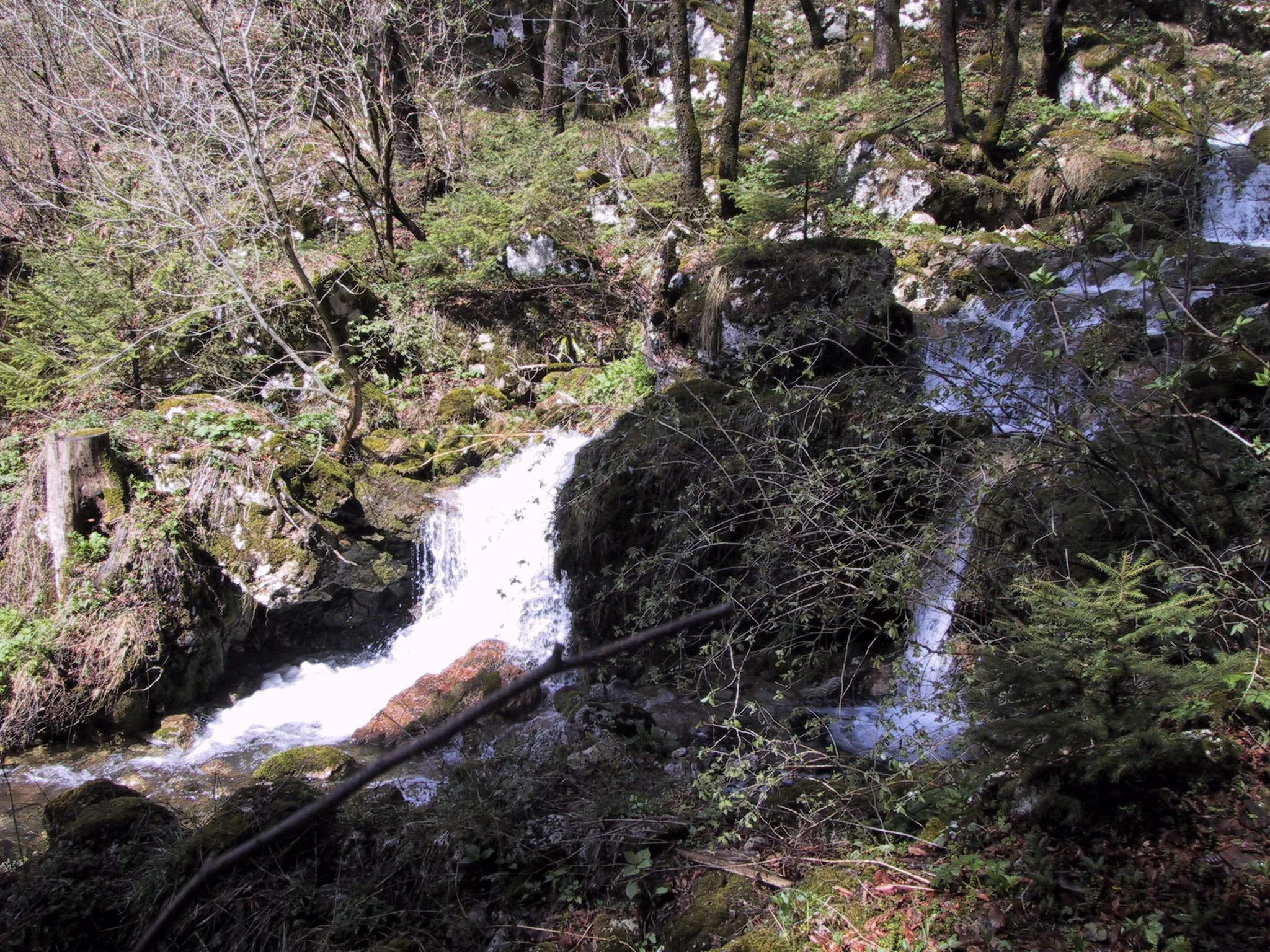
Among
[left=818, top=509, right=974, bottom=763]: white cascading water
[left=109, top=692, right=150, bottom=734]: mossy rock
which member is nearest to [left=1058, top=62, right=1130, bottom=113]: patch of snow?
[left=818, top=509, right=974, bottom=763]: white cascading water

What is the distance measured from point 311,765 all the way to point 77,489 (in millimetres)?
3814

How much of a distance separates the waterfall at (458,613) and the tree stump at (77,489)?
7.10 feet

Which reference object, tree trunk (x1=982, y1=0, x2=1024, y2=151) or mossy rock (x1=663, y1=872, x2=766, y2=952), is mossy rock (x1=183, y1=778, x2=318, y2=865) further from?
tree trunk (x1=982, y1=0, x2=1024, y2=151)

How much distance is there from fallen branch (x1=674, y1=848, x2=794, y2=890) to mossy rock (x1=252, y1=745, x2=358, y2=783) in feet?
10.4

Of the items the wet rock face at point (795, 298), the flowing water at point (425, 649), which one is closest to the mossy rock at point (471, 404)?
the flowing water at point (425, 649)

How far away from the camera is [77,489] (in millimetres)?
6590

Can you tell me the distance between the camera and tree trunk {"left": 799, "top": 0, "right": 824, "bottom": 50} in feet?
55.4

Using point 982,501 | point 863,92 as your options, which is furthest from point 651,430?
point 863,92

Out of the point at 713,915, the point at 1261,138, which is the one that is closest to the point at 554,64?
the point at 1261,138

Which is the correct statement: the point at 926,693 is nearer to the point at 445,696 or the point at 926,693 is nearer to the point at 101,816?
the point at 445,696

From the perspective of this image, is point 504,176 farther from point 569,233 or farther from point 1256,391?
point 1256,391

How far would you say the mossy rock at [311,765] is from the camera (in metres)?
5.02

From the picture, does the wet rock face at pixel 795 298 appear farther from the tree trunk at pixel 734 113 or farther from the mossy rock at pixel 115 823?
the mossy rock at pixel 115 823

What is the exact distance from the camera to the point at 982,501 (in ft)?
11.8
